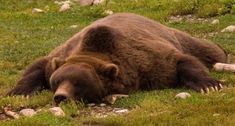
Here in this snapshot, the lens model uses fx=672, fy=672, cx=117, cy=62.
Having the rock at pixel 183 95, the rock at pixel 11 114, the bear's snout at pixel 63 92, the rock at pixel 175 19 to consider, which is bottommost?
the rock at pixel 175 19

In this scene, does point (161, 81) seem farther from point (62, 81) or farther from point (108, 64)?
point (62, 81)

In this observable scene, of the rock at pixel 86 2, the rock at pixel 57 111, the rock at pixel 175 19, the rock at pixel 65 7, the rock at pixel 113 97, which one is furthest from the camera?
the rock at pixel 86 2

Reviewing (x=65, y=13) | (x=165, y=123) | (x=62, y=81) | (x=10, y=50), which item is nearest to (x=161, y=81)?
(x=62, y=81)

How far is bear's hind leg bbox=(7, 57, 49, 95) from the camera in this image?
898cm

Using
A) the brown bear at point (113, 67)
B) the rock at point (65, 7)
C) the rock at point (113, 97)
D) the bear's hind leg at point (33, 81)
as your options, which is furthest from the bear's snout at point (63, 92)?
the rock at point (65, 7)

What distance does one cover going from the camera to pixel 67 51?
910cm

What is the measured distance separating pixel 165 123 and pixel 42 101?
2.02 metres

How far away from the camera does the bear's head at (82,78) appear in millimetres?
8031

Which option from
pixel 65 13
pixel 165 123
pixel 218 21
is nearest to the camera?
pixel 165 123

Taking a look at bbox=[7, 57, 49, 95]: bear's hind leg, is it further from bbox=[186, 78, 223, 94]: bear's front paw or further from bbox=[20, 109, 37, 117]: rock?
bbox=[186, 78, 223, 94]: bear's front paw

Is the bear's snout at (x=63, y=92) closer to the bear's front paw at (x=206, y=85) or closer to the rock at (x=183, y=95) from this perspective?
the rock at (x=183, y=95)

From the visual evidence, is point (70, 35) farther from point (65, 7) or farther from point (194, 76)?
point (194, 76)

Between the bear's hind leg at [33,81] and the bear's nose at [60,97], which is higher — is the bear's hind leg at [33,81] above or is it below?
below

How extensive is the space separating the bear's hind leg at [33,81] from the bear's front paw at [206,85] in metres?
2.00
